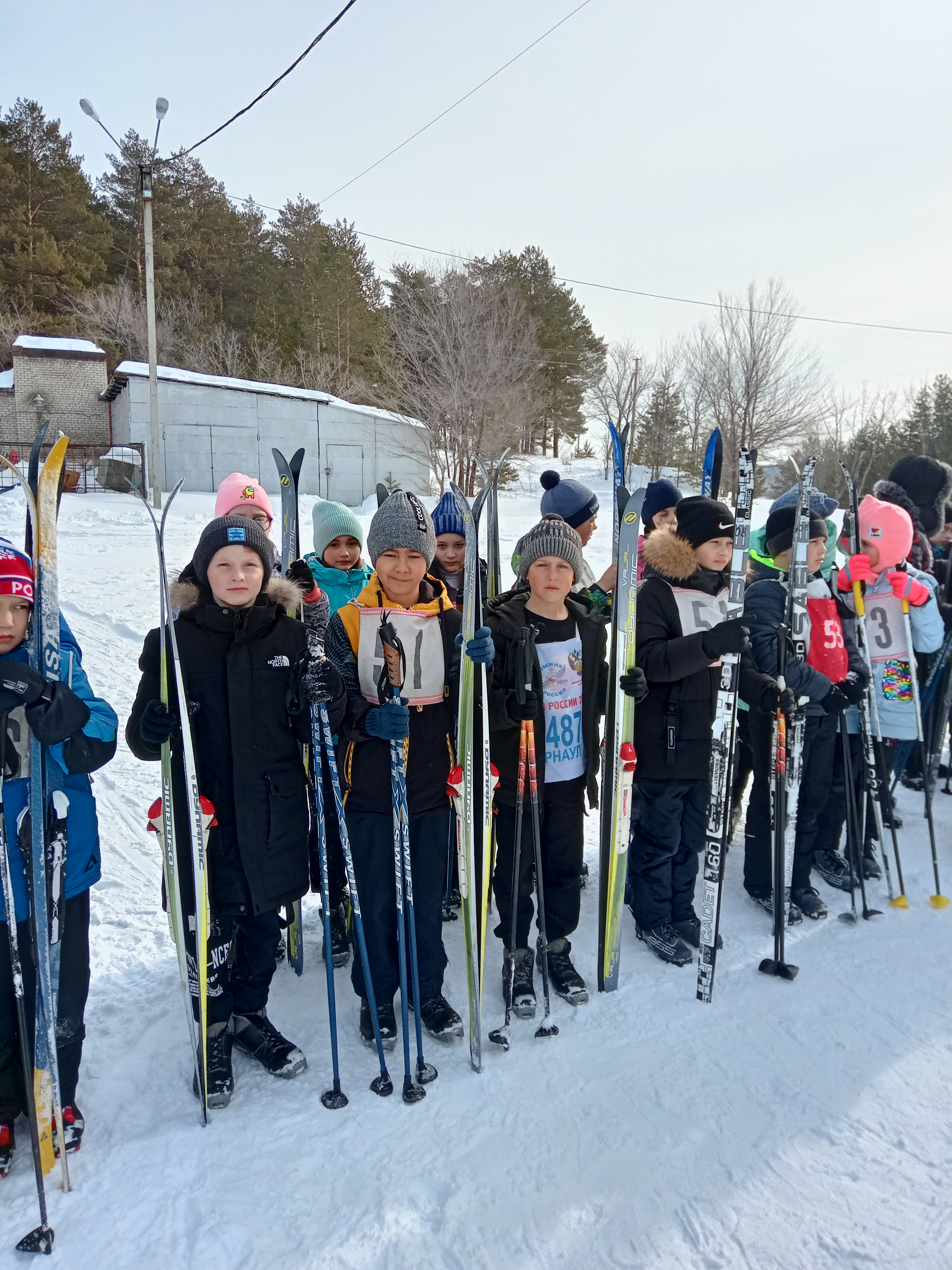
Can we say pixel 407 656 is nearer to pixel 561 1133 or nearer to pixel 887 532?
pixel 561 1133

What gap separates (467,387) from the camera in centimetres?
2258

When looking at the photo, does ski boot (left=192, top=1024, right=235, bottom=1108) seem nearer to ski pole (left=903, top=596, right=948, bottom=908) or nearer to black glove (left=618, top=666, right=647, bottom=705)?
black glove (left=618, top=666, right=647, bottom=705)

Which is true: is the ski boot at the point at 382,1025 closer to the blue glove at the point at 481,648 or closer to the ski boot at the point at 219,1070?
the ski boot at the point at 219,1070

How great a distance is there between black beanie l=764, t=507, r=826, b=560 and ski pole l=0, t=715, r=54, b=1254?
325cm

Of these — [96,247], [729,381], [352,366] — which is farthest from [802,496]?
[96,247]

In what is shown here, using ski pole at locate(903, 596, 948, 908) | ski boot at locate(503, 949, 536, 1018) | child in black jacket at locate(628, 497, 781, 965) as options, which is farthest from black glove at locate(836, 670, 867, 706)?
ski boot at locate(503, 949, 536, 1018)

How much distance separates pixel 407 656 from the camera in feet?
8.81

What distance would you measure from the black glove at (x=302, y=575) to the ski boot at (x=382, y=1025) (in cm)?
174

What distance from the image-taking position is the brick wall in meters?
26.7

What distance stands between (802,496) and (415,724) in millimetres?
1980

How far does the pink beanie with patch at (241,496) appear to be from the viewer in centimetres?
345

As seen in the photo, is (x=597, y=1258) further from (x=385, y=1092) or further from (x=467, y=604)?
(x=467, y=604)

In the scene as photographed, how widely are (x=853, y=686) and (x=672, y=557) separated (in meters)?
1.17

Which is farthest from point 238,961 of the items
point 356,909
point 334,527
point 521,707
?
point 334,527
